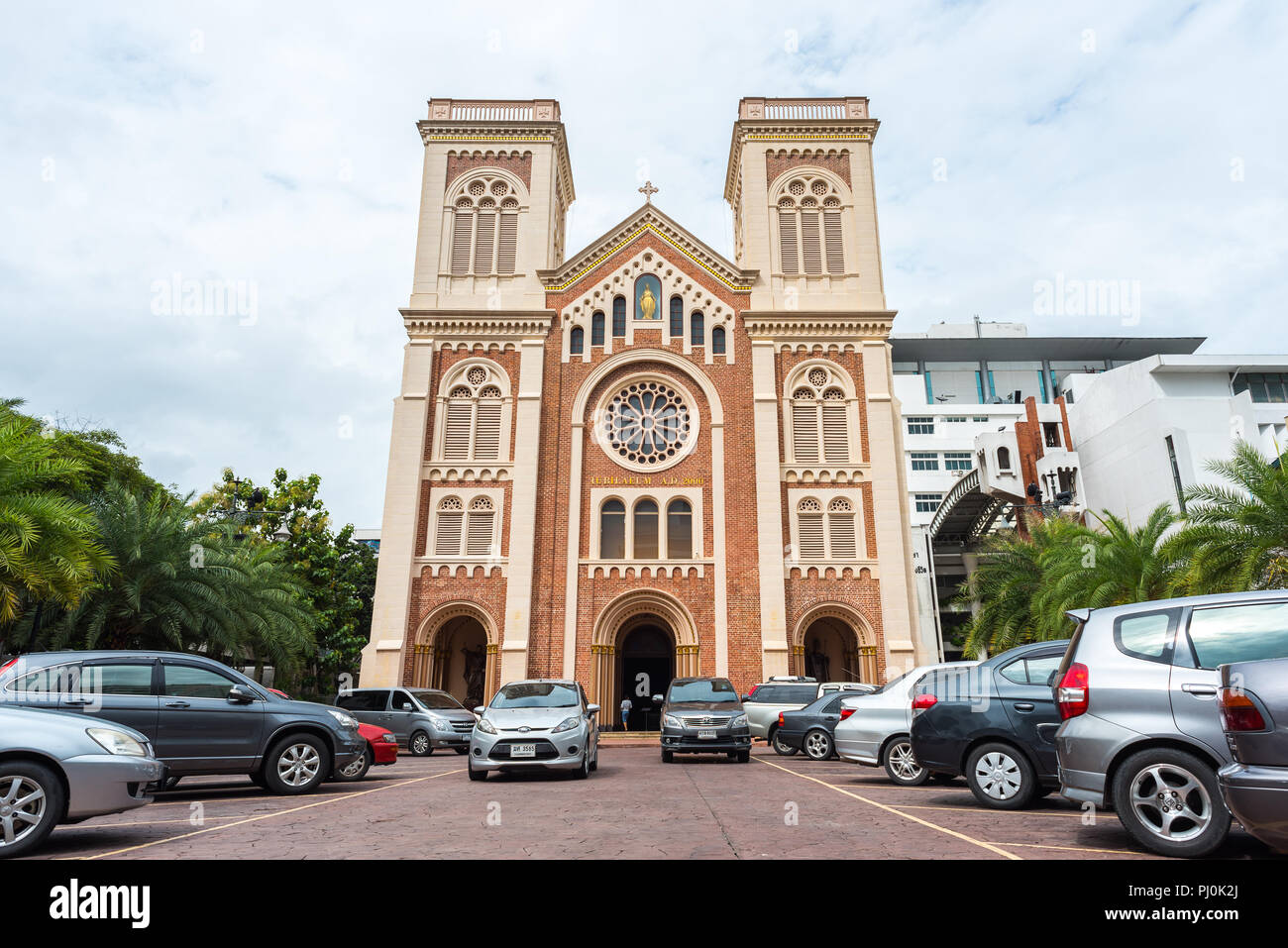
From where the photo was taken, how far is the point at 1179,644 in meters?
6.10

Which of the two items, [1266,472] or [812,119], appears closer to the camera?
[1266,472]

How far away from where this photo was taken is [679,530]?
30.2 m

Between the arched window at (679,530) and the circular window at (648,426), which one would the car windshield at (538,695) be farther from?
the circular window at (648,426)

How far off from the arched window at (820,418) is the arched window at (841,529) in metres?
1.69

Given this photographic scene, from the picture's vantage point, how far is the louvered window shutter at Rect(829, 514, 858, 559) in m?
29.7

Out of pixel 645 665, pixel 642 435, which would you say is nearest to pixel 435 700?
pixel 645 665

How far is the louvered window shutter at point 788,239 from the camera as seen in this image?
33.3 m

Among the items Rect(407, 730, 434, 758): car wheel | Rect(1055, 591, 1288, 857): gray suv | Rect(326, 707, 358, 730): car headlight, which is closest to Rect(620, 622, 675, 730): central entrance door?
Rect(407, 730, 434, 758): car wheel

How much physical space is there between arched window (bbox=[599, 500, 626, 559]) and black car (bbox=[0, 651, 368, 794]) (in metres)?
19.3

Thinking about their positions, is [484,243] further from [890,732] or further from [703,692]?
[890,732]

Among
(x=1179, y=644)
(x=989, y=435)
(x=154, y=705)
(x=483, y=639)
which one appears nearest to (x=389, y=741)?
(x=154, y=705)

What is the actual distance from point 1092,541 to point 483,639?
20.8 metres

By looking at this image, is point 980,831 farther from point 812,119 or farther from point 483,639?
point 812,119

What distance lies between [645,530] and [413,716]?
38.6ft
